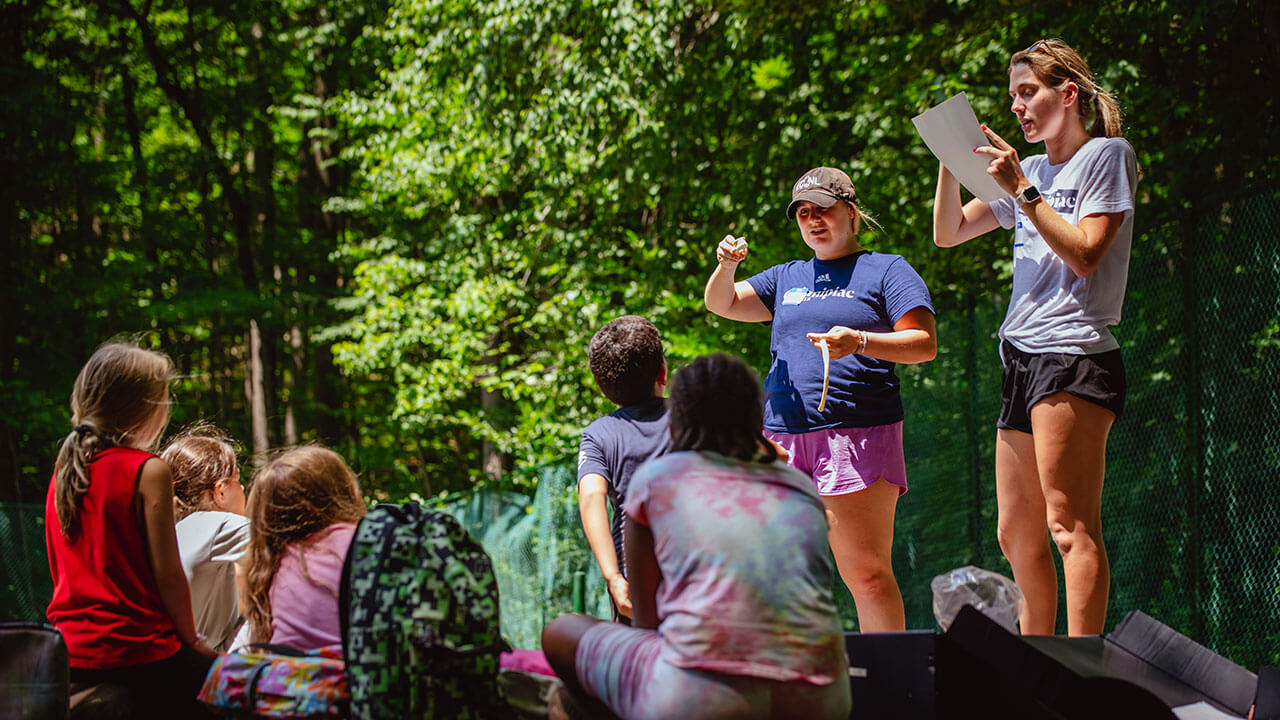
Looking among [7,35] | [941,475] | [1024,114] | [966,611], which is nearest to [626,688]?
[966,611]

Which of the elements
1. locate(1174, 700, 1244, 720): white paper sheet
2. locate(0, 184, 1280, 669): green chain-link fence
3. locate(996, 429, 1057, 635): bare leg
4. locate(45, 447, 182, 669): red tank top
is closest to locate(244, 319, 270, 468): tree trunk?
locate(0, 184, 1280, 669): green chain-link fence

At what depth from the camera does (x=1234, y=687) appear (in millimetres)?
2311

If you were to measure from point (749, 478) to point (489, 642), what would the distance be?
713 millimetres

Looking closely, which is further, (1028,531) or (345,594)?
(1028,531)

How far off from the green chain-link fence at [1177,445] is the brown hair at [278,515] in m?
3.71

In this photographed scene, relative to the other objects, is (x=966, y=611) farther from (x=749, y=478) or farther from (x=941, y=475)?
(x=941, y=475)

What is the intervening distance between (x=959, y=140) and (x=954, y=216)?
Answer: 32 cm

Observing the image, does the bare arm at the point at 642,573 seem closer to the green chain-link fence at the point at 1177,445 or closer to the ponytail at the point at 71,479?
the ponytail at the point at 71,479

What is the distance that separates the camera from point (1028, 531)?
2.82m

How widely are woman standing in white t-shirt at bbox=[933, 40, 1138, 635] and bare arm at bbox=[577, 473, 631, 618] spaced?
3.93 feet

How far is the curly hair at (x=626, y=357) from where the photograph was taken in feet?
8.80

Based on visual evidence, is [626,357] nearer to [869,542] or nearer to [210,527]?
[869,542]

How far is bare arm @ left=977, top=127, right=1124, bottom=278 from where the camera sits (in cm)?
254

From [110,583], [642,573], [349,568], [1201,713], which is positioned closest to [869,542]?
[1201,713]
